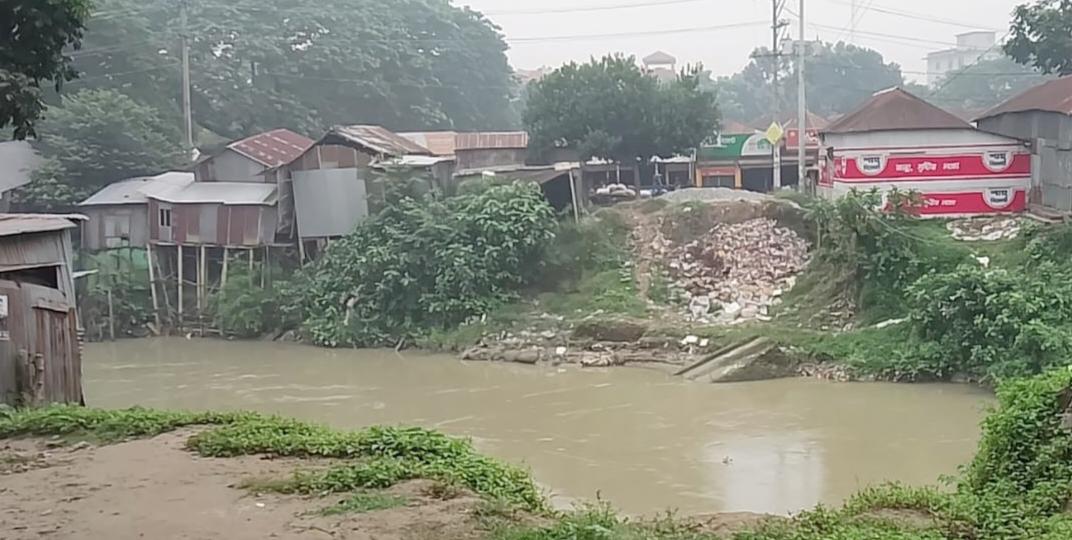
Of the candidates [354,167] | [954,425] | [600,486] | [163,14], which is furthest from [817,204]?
[163,14]

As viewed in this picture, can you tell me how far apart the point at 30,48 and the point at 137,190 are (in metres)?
19.8

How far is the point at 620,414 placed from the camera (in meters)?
15.9

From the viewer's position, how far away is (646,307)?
21359 mm

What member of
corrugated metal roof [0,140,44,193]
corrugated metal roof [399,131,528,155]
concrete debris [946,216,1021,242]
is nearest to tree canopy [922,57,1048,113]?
corrugated metal roof [399,131,528,155]

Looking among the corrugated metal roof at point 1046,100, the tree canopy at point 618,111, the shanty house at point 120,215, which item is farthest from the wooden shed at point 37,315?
the tree canopy at point 618,111

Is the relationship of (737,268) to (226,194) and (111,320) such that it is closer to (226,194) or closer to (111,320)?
(226,194)

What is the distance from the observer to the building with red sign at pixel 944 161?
2278 centimetres

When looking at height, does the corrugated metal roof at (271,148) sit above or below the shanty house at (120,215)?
above

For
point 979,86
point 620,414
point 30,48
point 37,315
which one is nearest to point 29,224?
point 37,315

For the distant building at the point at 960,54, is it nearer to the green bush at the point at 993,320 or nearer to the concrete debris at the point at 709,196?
the concrete debris at the point at 709,196

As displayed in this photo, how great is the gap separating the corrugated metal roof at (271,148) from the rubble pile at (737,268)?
879 cm

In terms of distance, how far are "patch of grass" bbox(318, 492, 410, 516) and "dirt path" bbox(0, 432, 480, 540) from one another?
6 centimetres

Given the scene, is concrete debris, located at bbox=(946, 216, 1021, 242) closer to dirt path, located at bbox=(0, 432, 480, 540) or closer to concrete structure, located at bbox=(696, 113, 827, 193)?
concrete structure, located at bbox=(696, 113, 827, 193)

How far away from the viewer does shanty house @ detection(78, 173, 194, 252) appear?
25.2 metres
